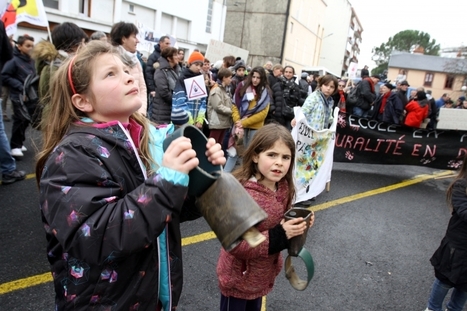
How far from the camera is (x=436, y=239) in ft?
14.6

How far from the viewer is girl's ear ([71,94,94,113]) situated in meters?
1.25

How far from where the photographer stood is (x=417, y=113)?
9.35 meters

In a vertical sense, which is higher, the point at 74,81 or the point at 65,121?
the point at 74,81

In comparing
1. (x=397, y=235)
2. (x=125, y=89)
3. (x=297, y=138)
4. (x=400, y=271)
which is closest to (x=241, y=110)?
(x=297, y=138)

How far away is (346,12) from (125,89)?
63860mm

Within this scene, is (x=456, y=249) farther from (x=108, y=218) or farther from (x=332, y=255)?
(x=108, y=218)

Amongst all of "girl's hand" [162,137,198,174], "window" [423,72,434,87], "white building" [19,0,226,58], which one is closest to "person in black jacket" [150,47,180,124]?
"girl's hand" [162,137,198,174]

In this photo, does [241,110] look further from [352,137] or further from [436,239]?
[436,239]

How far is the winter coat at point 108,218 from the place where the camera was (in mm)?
1017

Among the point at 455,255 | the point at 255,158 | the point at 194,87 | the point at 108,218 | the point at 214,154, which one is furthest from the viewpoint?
the point at 194,87

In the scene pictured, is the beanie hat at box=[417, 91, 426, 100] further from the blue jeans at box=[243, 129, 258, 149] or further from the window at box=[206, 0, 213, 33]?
the window at box=[206, 0, 213, 33]

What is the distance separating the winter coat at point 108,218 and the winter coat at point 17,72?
515cm

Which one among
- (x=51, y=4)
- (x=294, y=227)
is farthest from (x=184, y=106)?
(x=51, y=4)

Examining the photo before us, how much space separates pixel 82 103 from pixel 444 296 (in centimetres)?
291
